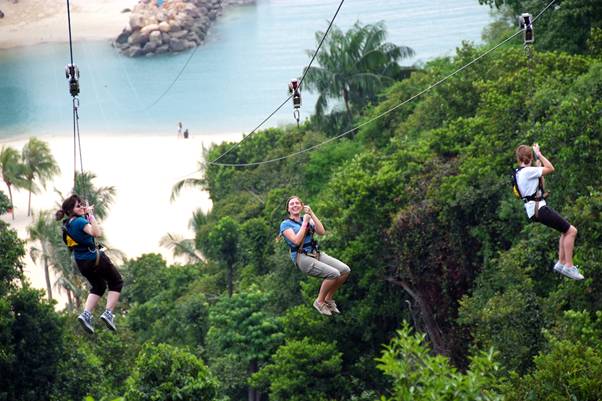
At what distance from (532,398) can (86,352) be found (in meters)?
16.7

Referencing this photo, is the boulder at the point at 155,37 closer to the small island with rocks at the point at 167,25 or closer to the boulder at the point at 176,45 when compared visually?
the small island with rocks at the point at 167,25

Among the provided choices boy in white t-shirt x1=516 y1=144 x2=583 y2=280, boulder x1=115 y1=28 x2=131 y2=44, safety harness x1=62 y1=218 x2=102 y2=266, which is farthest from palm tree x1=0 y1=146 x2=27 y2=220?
boy in white t-shirt x1=516 y1=144 x2=583 y2=280

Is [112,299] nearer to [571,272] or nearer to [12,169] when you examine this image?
[571,272]

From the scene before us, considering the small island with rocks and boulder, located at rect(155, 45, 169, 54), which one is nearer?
the small island with rocks

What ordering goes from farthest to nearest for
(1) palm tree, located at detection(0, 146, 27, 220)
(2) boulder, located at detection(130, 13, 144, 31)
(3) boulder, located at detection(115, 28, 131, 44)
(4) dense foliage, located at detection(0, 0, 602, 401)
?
1. (3) boulder, located at detection(115, 28, 131, 44)
2. (2) boulder, located at detection(130, 13, 144, 31)
3. (1) palm tree, located at detection(0, 146, 27, 220)
4. (4) dense foliage, located at detection(0, 0, 602, 401)

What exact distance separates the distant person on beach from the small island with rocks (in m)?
68.8

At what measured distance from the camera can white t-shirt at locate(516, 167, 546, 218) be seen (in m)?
14.4

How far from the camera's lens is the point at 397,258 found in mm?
30812

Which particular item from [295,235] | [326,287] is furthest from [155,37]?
[295,235]

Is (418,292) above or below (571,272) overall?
below

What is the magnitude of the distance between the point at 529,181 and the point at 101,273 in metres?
5.26

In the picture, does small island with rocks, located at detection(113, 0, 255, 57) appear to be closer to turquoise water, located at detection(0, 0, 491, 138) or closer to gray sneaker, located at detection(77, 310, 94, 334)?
turquoise water, located at detection(0, 0, 491, 138)

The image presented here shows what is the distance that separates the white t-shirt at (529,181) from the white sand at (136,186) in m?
42.1

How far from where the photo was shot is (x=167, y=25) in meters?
84.2
